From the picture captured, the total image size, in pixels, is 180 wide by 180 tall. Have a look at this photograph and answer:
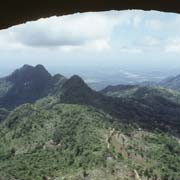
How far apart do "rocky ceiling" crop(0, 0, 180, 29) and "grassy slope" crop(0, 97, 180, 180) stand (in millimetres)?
74998

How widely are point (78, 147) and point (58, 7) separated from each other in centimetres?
8540

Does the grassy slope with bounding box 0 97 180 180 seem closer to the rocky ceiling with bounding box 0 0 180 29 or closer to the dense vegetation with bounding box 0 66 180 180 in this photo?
the dense vegetation with bounding box 0 66 180 180

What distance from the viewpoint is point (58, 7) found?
2.62 metres

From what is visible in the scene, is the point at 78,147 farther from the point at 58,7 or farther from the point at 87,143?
the point at 58,7

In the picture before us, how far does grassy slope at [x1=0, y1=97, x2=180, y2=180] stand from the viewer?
80750mm

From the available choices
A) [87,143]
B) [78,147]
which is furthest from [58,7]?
[78,147]

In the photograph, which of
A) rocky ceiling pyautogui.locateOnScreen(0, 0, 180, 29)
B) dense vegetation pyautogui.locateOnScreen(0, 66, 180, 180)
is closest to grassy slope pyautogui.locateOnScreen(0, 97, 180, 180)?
dense vegetation pyautogui.locateOnScreen(0, 66, 180, 180)

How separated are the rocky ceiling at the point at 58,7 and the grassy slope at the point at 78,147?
2953 inches

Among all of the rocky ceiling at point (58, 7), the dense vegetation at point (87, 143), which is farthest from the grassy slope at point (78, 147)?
the rocky ceiling at point (58, 7)

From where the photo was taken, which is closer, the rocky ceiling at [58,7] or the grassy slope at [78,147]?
the rocky ceiling at [58,7]

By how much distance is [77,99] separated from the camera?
114562mm

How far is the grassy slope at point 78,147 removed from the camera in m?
80.8

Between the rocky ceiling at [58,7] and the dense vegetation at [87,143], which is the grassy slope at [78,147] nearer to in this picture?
the dense vegetation at [87,143]

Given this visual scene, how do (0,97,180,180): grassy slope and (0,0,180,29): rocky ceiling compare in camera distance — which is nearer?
(0,0,180,29): rocky ceiling
